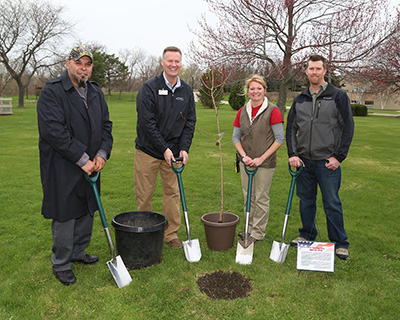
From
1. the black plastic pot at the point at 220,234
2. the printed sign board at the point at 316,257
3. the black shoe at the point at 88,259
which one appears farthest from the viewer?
the black plastic pot at the point at 220,234

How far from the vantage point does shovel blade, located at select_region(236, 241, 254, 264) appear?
3875 mm

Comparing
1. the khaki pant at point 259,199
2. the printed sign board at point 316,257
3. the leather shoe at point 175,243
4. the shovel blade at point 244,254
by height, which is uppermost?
the khaki pant at point 259,199

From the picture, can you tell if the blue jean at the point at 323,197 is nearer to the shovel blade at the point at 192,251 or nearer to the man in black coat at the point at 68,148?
the shovel blade at the point at 192,251

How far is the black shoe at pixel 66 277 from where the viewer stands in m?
3.40

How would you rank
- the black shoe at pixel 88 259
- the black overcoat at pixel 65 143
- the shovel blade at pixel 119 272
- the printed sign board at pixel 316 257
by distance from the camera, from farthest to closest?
1. the black shoe at pixel 88 259
2. the printed sign board at pixel 316 257
3. the shovel blade at pixel 119 272
4. the black overcoat at pixel 65 143

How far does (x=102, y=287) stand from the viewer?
338cm

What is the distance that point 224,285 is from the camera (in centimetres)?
345

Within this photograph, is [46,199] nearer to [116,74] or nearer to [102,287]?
[102,287]

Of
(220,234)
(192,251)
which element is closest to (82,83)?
(192,251)

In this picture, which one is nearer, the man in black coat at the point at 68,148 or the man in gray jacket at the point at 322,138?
the man in black coat at the point at 68,148

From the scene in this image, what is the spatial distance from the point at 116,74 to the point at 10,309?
188 ft

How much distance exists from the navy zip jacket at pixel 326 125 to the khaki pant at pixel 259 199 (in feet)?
1.70

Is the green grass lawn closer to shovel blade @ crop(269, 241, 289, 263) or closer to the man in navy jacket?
shovel blade @ crop(269, 241, 289, 263)

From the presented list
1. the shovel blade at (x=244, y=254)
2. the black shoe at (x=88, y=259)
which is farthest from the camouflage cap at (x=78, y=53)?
the shovel blade at (x=244, y=254)
